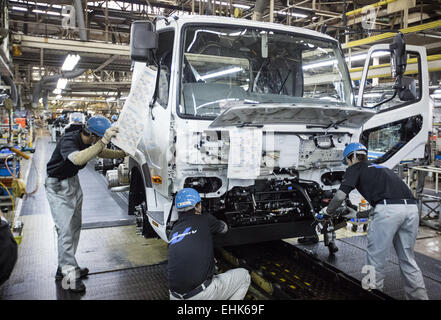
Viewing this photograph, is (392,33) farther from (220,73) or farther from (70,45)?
(70,45)

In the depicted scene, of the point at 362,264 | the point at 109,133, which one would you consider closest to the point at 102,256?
the point at 109,133

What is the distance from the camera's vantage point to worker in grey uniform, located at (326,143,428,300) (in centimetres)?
356

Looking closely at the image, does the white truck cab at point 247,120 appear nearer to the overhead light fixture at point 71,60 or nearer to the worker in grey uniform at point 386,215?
the worker in grey uniform at point 386,215

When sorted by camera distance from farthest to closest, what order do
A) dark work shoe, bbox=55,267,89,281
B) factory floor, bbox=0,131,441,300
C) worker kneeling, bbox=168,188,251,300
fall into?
1. dark work shoe, bbox=55,267,89,281
2. factory floor, bbox=0,131,441,300
3. worker kneeling, bbox=168,188,251,300

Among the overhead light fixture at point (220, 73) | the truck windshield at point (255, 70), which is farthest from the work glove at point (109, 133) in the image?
the overhead light fixture at point (220, 73)

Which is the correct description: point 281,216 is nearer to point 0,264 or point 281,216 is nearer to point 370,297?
point 370,297

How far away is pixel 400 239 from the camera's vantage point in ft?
12.1

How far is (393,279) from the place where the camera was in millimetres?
4297

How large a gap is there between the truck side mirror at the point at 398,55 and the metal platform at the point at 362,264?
1.97m

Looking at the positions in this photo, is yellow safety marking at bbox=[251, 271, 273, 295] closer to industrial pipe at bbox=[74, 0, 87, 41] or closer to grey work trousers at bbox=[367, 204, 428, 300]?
grey work trousers at bbox=[367, 204, 428, 300]

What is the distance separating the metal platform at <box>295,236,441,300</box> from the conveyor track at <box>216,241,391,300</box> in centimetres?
20

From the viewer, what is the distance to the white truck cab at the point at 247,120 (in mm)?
3439

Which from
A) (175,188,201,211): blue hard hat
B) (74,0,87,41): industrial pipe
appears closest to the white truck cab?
(175,188,201,211): blue hard hat
